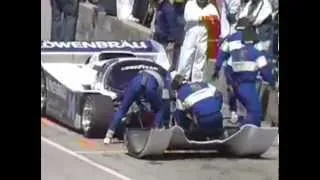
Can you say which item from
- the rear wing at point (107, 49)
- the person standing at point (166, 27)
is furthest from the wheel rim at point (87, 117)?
the person standing at point (166, 27)

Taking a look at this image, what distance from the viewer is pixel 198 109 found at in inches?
192

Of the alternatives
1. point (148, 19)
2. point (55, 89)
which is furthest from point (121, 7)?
point (55, 89)

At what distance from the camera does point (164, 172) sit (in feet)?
15.8

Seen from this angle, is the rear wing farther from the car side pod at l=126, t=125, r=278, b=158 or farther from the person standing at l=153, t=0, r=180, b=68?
the car side pod at l=126, t=125, r=278, b=158

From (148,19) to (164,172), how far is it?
27.3 inches

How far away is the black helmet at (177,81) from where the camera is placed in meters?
4.84

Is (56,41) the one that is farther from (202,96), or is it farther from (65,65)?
(202,96)

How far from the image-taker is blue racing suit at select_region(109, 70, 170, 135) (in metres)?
4.79

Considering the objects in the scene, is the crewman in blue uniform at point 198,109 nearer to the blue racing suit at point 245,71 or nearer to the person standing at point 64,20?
the blue racing suit at point 245,71

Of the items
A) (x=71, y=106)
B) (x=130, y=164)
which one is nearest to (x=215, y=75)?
(x=130, y=164)

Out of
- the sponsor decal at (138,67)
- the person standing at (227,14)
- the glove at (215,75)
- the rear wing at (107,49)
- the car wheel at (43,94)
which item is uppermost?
the person standing at (227,14)

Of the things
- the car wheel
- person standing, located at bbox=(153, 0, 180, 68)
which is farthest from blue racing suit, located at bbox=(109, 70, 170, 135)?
the car wheel

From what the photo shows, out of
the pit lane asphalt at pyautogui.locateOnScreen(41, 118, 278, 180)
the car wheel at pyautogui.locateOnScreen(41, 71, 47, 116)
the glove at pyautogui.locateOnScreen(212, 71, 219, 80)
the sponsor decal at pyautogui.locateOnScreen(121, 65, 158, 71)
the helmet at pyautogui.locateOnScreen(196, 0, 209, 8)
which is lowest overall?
the pit lane asphalt at pyautogui.locateOnScreen(41, 118, 278, 180)

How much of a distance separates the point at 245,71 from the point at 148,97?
46cm
